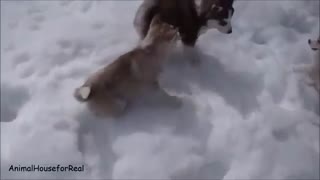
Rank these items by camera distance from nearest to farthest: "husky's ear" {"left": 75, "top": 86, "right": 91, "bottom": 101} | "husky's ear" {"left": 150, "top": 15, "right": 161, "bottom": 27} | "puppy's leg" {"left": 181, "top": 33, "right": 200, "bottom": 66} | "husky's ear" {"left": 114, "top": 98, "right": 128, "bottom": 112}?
"husky's ear" {"left": 75, "top": 86, "right": 91, "bottom": 101} → "husky's ear" {"left": 114, "top": 98, "right": 128, "bottom": 112} → "husky's ear" {"left": 150, "top": 15, "right": 161, "bottom": 27} → "puppy's leg" {"left": 181, "top": 33, "right": 200, "bottom": 66}

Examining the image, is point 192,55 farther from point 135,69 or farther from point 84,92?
point 84,92

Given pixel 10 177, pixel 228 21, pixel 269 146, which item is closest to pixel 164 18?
pixel 228 21

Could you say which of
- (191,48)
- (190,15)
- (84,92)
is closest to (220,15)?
(190,15)

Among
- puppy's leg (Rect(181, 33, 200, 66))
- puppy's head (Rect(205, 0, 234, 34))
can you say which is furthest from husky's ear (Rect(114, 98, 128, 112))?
puppy's head (Rect(205, 0, 234, 34))

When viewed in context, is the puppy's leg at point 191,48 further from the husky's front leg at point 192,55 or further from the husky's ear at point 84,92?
the husky's ear at point 84,92

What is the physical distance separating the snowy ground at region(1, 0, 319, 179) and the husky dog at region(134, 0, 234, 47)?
216mm

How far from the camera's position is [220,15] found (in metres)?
3.20

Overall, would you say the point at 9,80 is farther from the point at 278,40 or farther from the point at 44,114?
the point at 278,40

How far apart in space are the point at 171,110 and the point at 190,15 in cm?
71

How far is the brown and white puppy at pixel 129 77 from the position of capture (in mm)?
2760

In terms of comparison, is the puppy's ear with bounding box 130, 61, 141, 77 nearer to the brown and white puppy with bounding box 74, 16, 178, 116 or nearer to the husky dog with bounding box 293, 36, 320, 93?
the brown and white puppy with bounding box 74, 16, 178, 116

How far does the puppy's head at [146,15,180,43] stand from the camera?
302 centimetres

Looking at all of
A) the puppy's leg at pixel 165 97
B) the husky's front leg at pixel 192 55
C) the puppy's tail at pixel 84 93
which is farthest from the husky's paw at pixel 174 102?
the puppy's tail at pixel 84 93

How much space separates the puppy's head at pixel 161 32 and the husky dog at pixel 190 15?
9 centimetres
